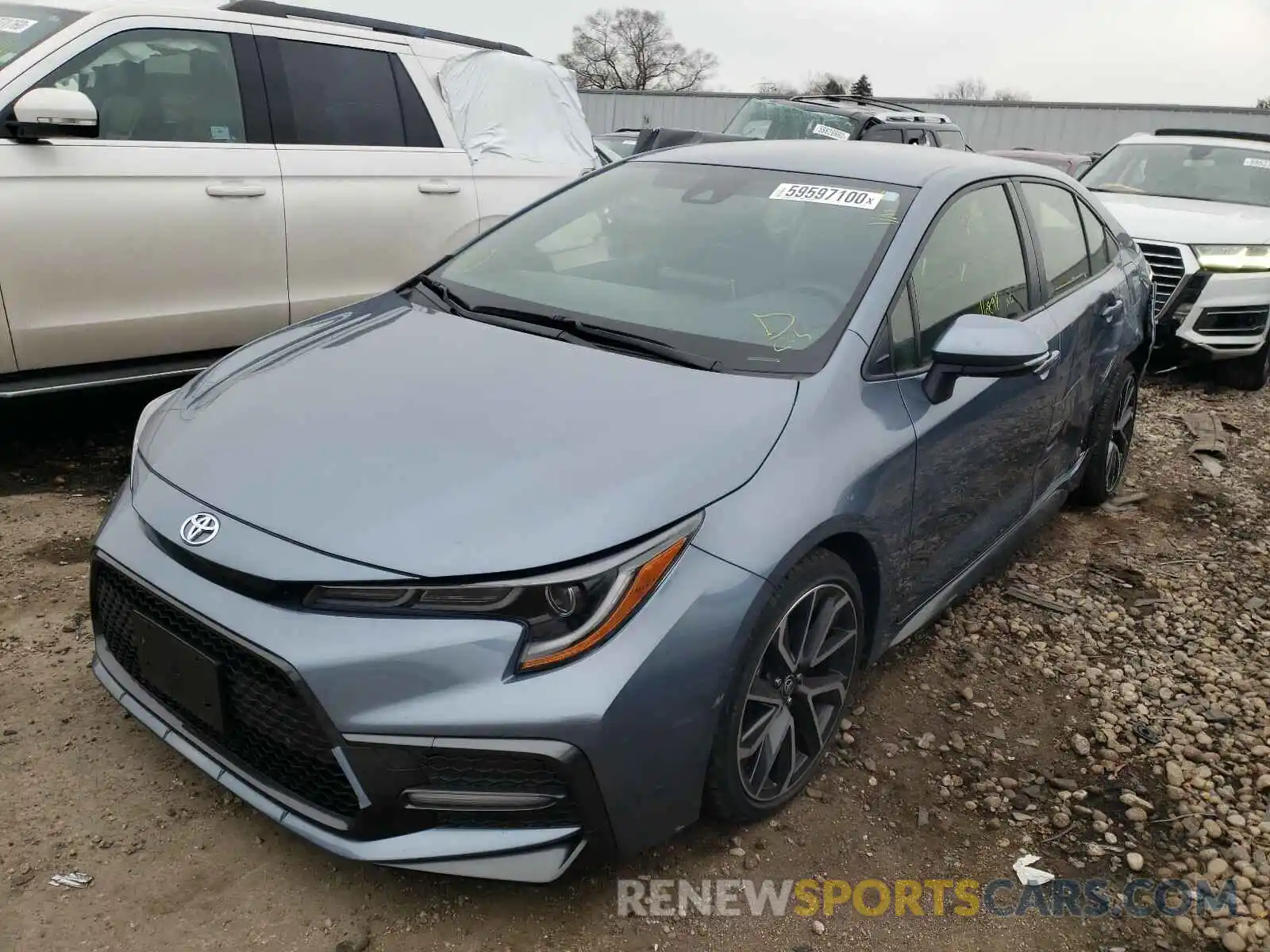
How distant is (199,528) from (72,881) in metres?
0.81

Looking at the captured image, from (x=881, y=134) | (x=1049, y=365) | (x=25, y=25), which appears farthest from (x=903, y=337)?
(x=881, y=134)

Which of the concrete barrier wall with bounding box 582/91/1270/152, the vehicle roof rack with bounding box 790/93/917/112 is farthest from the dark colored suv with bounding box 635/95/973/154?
the concrete barrier wall with bounding box 582/91/1270/152

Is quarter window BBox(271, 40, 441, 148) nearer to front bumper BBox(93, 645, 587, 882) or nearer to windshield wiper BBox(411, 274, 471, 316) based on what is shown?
windshield wiper BBox(411, 274, 471, 316)

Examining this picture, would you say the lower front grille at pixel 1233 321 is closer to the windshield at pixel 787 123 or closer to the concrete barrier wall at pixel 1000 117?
the windshield at pixel 787 123

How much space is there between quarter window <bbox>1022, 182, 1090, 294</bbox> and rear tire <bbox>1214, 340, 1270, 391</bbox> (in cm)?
389

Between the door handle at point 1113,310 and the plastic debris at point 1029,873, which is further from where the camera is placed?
the door handle at point 1113,310

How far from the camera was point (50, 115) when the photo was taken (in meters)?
3.58

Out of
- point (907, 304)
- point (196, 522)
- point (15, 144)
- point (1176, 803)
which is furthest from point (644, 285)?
point (15, 144)

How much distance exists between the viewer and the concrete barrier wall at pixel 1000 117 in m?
23.6

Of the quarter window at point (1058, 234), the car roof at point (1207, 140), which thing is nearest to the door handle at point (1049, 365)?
the quarter window at point (1058, 234)

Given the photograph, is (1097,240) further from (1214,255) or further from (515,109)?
(1214,255)

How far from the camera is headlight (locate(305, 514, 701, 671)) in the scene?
1918 mm

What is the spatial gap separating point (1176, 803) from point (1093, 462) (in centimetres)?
194

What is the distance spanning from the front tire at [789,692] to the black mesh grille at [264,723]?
804mm
